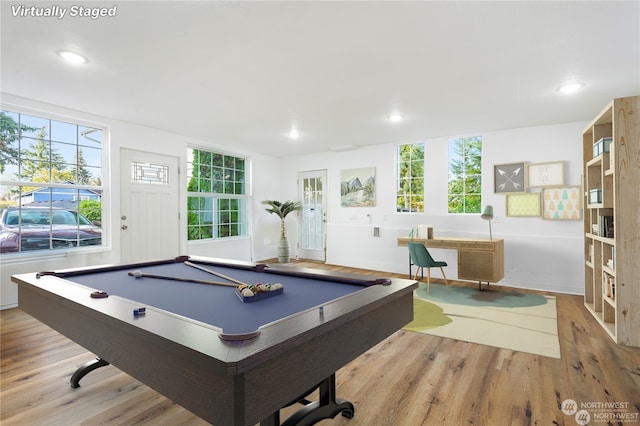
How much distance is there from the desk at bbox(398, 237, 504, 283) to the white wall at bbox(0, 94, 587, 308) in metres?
0.61

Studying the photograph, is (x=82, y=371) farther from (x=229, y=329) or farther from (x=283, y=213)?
(x=283, y=213)

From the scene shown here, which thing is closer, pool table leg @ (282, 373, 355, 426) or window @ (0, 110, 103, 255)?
pool table leg @ (282, 373, 355, 426)

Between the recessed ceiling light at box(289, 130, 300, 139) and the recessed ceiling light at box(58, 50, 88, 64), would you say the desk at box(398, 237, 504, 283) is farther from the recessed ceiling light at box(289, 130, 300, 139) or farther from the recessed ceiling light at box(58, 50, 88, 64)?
the recessed ceiling light at box(58, 50, 88, 64)

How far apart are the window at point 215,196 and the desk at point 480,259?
4.18 meters

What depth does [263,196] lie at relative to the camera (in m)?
7.39

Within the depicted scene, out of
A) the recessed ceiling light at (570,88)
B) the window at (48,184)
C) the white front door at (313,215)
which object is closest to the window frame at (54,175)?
the window at (48,184)

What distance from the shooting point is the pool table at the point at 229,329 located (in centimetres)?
89

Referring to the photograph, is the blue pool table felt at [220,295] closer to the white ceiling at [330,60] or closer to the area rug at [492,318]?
the white ceiling at [330,60]

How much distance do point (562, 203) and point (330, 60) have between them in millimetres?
4088

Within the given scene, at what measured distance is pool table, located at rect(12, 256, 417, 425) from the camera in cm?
89

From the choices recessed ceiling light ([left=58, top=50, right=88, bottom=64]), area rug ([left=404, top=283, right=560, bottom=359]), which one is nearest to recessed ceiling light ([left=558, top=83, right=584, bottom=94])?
area rug ([left=404, top=283, right=560, bottom=359])

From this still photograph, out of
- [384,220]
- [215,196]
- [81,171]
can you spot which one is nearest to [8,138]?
[81,171]

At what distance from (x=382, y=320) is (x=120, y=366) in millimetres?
1045

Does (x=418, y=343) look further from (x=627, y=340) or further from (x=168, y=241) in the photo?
(x=168, y=241)
